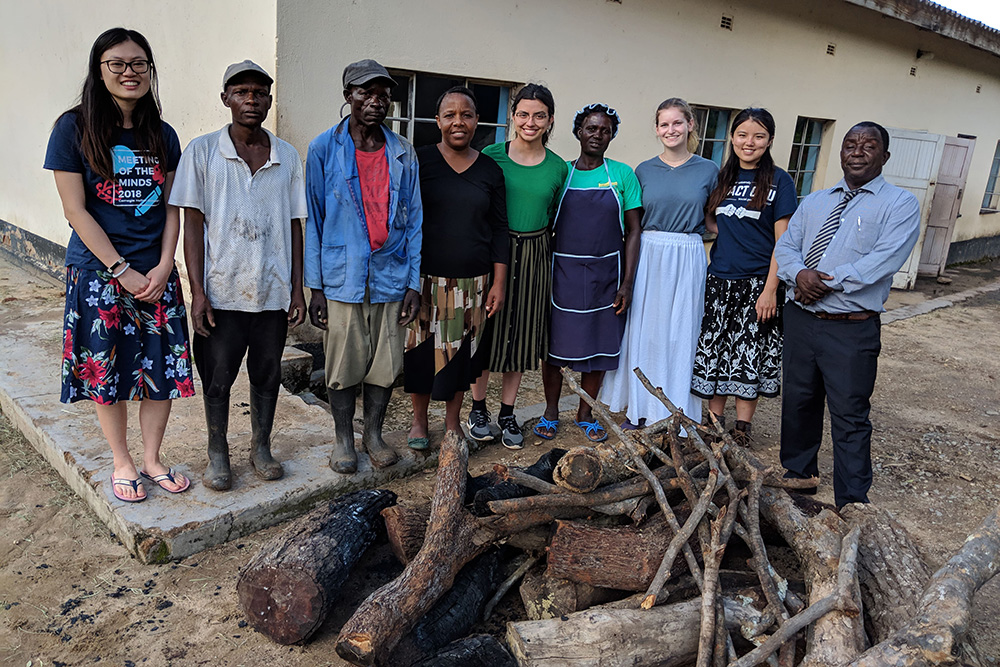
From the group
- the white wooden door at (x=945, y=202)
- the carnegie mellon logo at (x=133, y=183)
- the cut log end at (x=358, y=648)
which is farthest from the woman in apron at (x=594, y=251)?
the white wooden door at (x=945, y=202)

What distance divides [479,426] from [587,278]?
108 cm

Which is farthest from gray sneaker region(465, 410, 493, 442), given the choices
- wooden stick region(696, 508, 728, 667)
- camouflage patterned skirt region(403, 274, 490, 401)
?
wooden stick region(696, 508, 728, 667)

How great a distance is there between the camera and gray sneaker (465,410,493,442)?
4098 millimetres

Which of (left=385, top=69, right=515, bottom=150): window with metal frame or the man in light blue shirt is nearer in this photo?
the man in light blue shirt

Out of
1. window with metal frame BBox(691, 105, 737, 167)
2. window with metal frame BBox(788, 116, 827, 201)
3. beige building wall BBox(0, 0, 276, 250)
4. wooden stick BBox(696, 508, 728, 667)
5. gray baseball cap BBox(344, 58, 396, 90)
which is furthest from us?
window with metal frame BBox(788, 116, 827, 201)

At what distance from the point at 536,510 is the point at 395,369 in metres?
1.12

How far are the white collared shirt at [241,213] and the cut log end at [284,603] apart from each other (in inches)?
43.4

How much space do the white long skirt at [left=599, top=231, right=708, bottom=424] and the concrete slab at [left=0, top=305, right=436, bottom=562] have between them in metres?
1.30

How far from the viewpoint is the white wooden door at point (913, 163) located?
9719 millimetres

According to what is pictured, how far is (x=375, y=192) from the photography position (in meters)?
3.15

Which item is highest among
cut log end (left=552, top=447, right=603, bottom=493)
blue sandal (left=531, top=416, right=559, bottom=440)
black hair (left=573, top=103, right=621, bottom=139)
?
black hair (left=573, top=103, right=621, bottom=139)

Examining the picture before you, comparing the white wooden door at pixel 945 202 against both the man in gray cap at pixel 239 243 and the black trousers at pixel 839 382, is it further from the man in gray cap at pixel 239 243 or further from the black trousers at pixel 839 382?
the man in gray cap at pixel 239 243

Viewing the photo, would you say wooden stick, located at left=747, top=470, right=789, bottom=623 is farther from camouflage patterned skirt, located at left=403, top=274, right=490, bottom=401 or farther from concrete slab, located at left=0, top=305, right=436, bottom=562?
concrete slab, located at left=0, top=305, right=436, bottom=562

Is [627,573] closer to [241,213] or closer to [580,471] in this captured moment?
[580,471]
